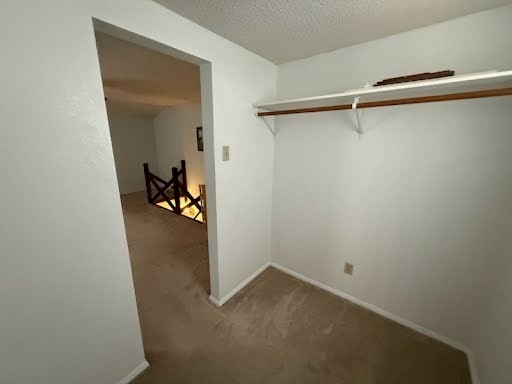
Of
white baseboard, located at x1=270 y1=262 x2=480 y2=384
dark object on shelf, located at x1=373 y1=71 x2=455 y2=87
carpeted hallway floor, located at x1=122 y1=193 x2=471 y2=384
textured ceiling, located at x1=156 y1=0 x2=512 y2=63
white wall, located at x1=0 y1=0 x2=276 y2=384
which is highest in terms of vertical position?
textured ceiling, located at x1=156 y1=0 x2=512 y2=63

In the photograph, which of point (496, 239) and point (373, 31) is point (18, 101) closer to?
point (373, 31)

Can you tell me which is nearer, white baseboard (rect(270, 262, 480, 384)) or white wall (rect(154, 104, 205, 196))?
white baseboard (rect(270, 262, 480, 384))

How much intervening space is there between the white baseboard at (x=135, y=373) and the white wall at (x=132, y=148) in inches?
175

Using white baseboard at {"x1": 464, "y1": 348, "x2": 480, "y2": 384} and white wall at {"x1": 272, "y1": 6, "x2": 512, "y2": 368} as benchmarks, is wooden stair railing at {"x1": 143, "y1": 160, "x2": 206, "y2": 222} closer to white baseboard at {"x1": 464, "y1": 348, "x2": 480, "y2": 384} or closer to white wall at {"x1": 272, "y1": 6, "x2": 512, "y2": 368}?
Result: white wall at {"x1": 272, "y1": 6, "x2": 512, "y2": 368}

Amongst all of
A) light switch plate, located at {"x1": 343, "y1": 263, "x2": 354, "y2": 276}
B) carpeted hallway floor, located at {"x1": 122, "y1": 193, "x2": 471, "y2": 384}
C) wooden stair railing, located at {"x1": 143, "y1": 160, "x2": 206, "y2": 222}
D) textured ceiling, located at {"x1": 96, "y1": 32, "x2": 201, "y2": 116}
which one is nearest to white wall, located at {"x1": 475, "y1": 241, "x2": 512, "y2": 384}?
carpeted hallway floor, located at {"x1": 122, "y1": 193, "x2": 471, "y2": 384}

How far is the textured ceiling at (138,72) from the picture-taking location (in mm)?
1505

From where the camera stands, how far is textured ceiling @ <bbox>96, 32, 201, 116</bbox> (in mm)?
1505

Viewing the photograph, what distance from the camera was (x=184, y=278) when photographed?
213 cm

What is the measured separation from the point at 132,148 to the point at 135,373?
5.01 meters

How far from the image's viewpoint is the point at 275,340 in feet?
4.82

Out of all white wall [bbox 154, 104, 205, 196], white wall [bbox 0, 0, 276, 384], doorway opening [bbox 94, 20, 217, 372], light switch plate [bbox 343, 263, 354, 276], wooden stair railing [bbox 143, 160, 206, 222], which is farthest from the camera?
white wall [bbox 154, 104, 205, 196]

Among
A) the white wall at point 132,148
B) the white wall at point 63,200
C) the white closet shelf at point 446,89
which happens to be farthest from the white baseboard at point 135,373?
the white wall at point 132,148

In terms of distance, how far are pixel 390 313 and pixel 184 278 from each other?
189 cm

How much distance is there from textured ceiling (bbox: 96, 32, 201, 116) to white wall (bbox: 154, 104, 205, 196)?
109 centimetres
